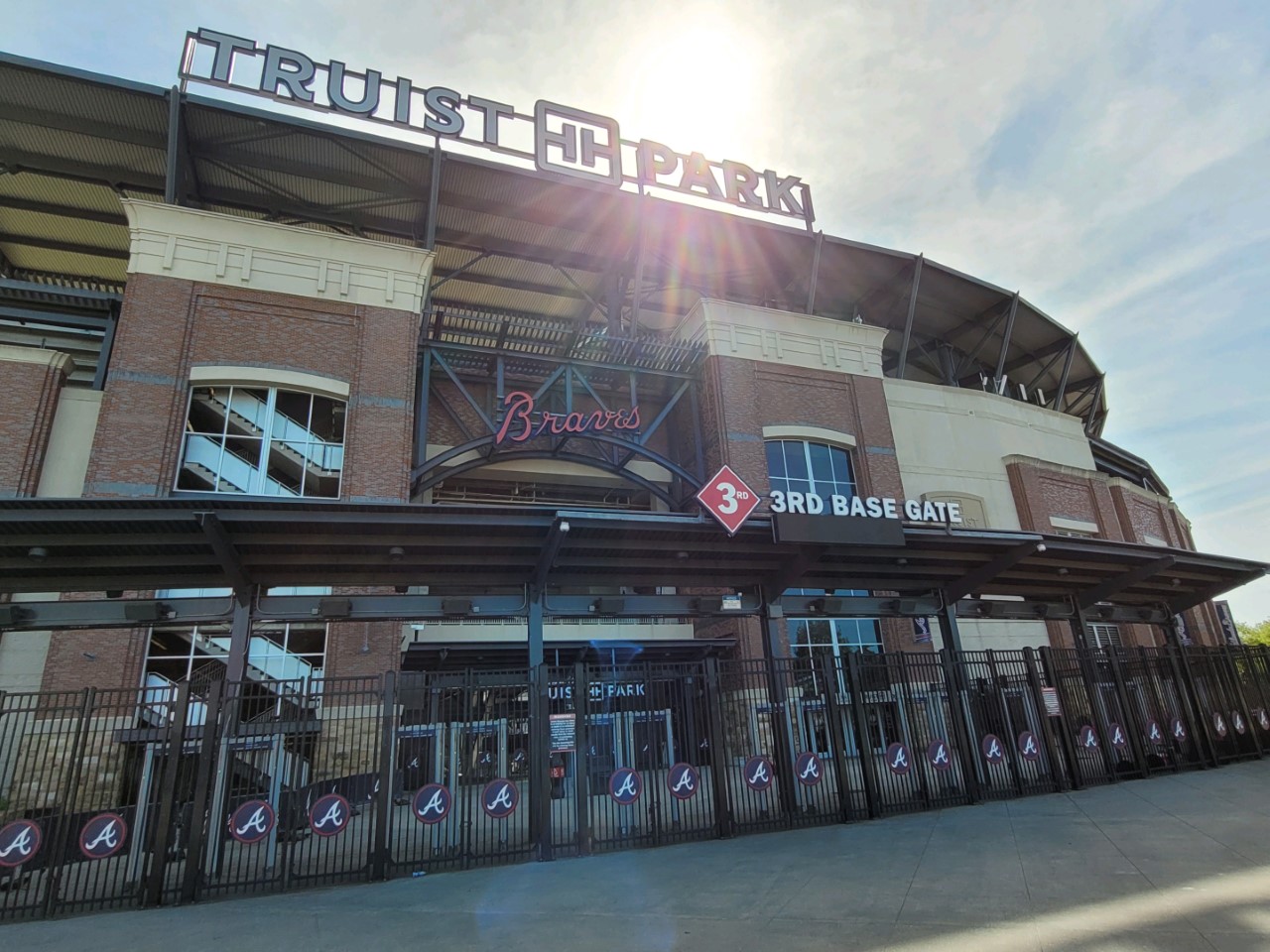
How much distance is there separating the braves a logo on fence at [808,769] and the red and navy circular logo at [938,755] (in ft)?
7.01

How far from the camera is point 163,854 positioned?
24.7 feet

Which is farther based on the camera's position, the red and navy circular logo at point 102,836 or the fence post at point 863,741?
the fence post at point 863,741

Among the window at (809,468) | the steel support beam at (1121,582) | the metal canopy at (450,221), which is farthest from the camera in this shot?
the window at (809,468)

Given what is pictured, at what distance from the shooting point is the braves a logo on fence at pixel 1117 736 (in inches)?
512

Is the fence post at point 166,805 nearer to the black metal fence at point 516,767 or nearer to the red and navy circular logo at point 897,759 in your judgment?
the black metal fence at point 516,767

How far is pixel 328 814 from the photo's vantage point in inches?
311

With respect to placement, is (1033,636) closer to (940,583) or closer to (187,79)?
(940,583)

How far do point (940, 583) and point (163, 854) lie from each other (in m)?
12.6

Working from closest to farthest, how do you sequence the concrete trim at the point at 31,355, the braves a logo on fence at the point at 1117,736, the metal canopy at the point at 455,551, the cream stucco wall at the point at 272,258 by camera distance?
the metal canopy at the point at 455,551 → the braves a logo on fence at the point at 1117,736 → the concrete trim at the point at 31,355 → the cream stucco wall at the point at 272,258

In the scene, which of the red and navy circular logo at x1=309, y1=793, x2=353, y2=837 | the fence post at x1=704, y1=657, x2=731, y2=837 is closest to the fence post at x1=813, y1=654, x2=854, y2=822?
the fence post at x1=704, y1=657, x2=731, y2=837

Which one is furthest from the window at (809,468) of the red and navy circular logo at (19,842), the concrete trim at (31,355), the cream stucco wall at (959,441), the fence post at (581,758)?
the concrete trim at (31,355)

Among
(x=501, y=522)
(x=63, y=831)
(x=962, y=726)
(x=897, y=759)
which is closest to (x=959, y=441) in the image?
(x=962, y=726)

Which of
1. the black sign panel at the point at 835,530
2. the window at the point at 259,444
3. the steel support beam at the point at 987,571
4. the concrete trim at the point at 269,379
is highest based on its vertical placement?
the concrete trim at the point at 269,379

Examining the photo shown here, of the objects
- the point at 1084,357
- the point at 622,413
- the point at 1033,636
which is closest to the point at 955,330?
the point at 1084,357
